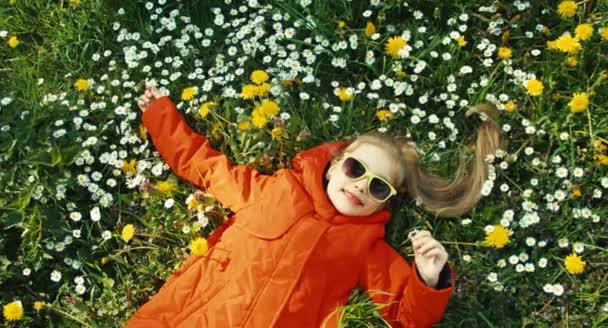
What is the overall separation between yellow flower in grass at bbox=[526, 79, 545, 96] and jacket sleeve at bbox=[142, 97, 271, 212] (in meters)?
1.38

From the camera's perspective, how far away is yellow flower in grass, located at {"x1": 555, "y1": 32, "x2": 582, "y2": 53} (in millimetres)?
3551

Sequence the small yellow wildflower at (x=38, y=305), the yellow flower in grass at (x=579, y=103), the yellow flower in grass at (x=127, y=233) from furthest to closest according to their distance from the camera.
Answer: the yellow flower in grass at (x=579, y=103) < the yellow flower in grass at (x=127, y=233) < the small yellow wildflower at (x=38, y=305)

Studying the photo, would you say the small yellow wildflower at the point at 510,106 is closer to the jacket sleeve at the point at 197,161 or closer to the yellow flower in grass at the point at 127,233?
the jacket sleeve at the point at 197,161

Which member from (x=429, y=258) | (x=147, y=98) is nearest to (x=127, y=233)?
(x=147, y=98)

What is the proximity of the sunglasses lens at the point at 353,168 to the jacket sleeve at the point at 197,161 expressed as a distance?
43cm

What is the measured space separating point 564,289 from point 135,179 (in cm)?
206

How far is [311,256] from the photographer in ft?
9.79

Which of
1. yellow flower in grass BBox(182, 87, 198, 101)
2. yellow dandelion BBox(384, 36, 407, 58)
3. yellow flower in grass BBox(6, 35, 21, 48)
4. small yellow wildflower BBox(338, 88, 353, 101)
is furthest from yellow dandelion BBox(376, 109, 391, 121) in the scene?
yellow flower in grass BBox(6, 35, 21, 48)

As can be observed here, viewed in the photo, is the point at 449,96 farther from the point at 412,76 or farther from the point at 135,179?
the point at 135,179

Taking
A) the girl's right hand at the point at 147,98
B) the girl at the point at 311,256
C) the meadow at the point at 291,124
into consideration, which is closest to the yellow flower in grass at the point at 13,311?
the meadow at the point at 291,124

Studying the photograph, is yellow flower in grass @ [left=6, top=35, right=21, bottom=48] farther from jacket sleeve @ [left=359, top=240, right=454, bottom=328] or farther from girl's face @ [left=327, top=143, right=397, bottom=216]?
jacket sleeve @ [left=359, top=240, right=454, bottom=328]

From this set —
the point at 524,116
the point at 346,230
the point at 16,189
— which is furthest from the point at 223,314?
the point at 524,116

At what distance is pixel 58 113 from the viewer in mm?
3590

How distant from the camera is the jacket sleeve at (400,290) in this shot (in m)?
2.90
